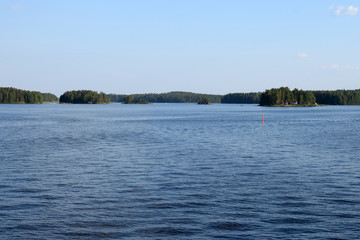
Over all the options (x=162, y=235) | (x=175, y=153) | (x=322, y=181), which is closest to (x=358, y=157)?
(x=322, y=181)

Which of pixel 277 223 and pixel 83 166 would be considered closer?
pixel 277 223

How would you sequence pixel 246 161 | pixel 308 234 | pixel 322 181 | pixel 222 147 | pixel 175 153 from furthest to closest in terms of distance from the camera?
pixel 222 147, pixel 175 153, pixel 246 161, pixel 322 181, pixel 308 234

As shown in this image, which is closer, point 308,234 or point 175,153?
point 308,234

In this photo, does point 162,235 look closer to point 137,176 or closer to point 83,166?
point 137,176

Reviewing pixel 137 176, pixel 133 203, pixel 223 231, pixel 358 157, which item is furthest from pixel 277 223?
pixel 358 157

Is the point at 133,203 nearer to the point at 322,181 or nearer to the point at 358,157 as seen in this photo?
the point at 322,181

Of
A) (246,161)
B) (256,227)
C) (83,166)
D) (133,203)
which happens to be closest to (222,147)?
(246,161)

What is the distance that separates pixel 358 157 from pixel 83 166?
25.8 metres

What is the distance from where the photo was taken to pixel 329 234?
17.6 m

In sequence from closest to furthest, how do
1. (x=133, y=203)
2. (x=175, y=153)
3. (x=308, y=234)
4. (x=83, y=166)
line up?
(x=308, y=234), (x=133, y=203), (x=83, y=166), (x=175, y=153)

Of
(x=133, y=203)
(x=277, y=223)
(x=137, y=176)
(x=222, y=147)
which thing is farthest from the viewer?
(x=222, y=147)

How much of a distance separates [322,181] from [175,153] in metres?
19.4

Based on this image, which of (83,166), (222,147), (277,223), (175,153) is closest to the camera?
(277,223)

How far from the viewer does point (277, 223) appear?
1911cm
